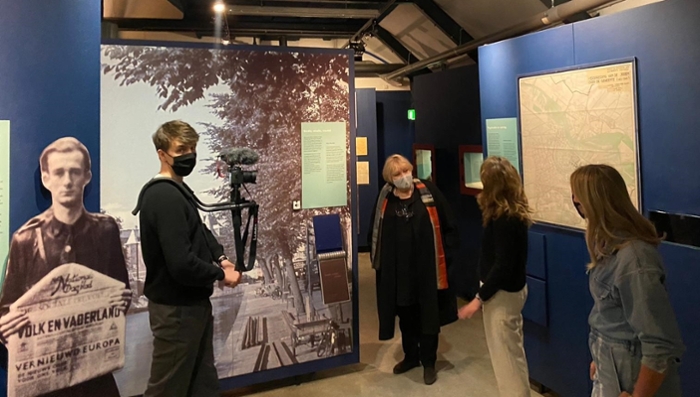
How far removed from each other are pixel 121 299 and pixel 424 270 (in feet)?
6.39

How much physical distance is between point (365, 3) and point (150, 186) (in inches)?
172

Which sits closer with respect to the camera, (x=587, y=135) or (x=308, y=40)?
(x=587, y=135)

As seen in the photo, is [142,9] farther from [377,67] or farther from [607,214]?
[607,214]

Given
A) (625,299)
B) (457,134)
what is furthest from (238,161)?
(457,134)

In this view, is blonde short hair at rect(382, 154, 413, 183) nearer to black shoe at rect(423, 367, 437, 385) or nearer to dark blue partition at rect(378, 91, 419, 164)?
black shoe at rect(423, 367, 437, 385)

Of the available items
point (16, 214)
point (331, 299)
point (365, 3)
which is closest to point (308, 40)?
point (365, 3)

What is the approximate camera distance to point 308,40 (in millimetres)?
8055

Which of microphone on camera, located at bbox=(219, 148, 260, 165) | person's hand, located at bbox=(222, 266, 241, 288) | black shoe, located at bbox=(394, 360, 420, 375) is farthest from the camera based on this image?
black shoe, located at bbox=(394, 360, 420, 375)

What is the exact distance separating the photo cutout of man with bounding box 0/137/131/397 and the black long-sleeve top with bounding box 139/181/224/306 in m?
0.16

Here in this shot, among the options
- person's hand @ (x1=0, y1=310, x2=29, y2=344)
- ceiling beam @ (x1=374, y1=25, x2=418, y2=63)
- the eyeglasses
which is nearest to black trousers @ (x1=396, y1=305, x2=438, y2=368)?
the eyeglasses

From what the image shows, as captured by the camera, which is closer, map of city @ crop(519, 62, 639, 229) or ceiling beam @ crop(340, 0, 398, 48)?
map of city @ crop(519, 62, 639, 229)

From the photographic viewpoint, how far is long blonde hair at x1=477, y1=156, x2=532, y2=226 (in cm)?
244

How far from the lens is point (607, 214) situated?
1.60 metres

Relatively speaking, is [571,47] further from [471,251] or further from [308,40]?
[308,40]
